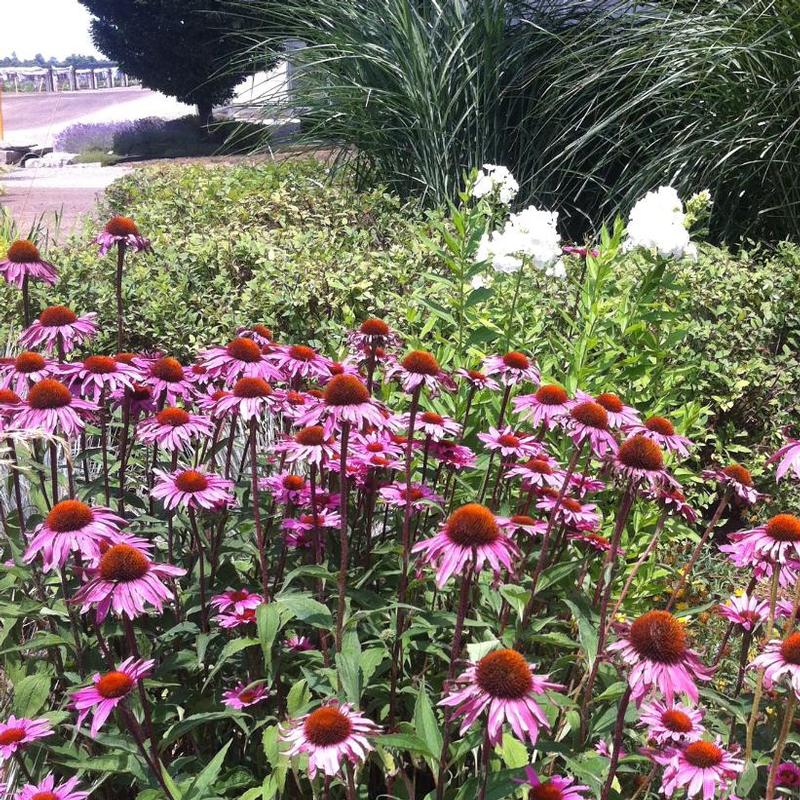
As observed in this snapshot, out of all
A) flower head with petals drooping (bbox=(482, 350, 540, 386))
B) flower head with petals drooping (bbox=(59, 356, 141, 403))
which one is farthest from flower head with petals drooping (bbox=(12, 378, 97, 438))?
flower head with petals drooping (bbox=(482, 350, 540, 386))

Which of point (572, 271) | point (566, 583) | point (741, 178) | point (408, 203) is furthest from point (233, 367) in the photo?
point (741, 178)

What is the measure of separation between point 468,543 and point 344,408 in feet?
1.23

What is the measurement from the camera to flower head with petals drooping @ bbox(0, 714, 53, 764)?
1.55 metres

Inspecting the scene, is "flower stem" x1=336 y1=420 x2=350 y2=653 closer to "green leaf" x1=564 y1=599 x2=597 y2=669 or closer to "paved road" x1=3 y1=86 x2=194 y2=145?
"green leaf" x1=564 y1=599 x2=597 y2=669

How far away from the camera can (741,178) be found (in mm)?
5629

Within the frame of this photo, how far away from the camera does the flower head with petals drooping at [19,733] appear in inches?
61.0

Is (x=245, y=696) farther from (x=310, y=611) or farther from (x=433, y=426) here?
(x=433, y=426)

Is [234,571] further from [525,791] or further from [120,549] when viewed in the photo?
[525,791]

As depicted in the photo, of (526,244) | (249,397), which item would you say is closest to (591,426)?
(249,397)

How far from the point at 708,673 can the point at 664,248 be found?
5.86 ft

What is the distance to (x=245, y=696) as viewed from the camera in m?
1.85

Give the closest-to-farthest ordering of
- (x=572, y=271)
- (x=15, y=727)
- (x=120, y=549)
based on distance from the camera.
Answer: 1. (x=120, y=549)
2. (x=15, y=727)
3. (x=572, y=271)

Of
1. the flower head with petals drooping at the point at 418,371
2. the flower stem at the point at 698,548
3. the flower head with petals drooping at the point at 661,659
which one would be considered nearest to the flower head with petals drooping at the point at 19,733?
the flower head with petals drooping at the point at 418,371

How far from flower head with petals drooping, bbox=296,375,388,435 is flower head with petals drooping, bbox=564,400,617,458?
0.38m
